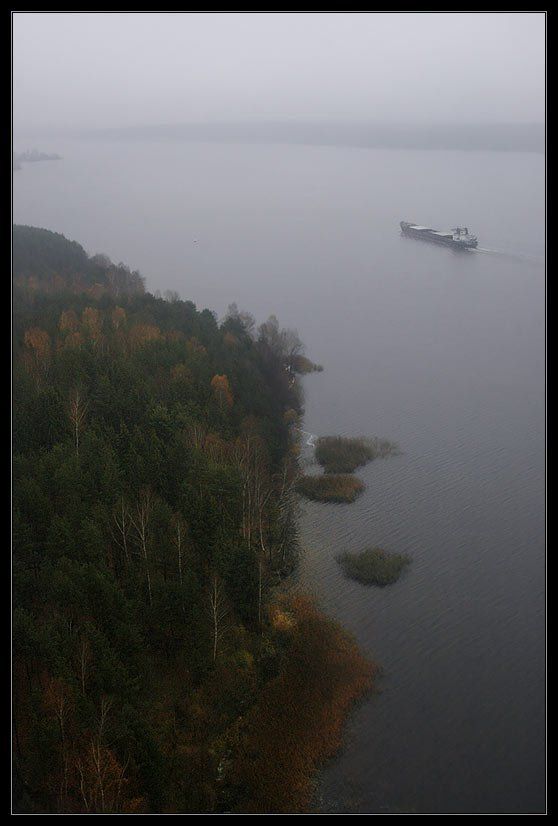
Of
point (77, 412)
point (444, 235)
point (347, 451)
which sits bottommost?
point (347, 451)

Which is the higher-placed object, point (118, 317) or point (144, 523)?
point (118, 317)

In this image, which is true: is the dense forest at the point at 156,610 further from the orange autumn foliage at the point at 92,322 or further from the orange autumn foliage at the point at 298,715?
the orange autumn foliage at the point at 92,322

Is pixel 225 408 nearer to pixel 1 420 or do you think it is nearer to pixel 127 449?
pixel 127 449

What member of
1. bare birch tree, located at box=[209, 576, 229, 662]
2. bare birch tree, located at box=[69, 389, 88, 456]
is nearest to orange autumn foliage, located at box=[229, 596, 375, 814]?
bare birch tree, located at box=[209, 576, 229, 662]

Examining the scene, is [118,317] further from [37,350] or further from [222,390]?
[222,390]

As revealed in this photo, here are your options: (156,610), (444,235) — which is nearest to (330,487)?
(156,610)

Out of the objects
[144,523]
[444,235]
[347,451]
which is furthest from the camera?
[444,235]
